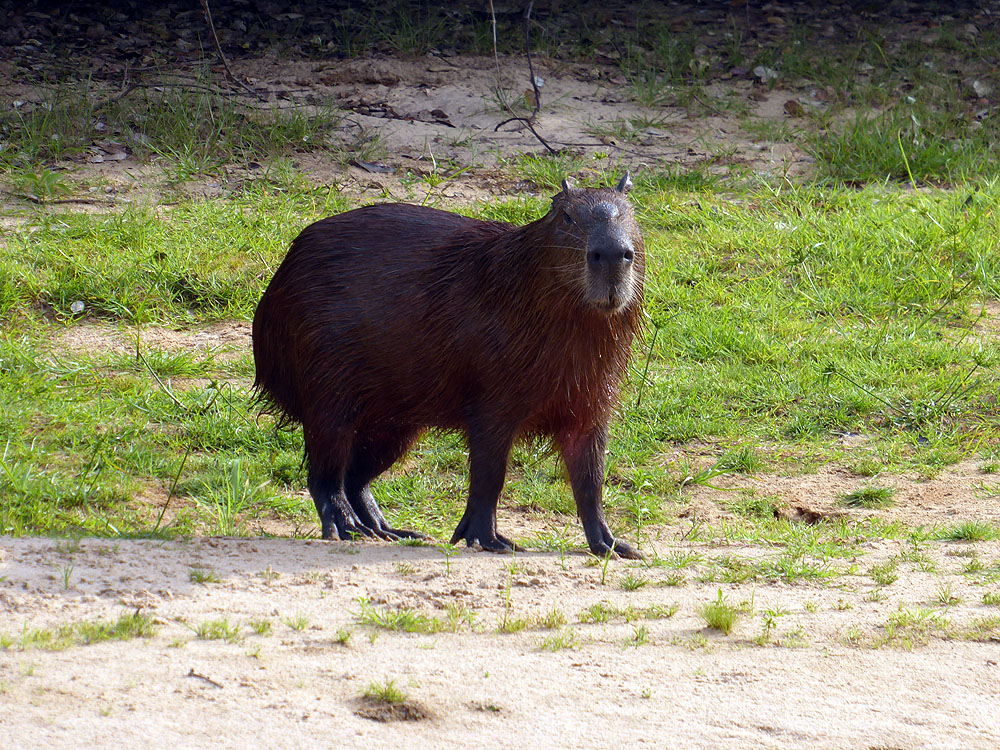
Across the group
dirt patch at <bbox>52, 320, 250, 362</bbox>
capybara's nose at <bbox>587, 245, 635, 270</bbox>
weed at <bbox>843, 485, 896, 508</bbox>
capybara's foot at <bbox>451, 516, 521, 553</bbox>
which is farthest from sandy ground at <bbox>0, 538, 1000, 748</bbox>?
dirt patch at <bbox>52, 320, 250, 362</bbox>

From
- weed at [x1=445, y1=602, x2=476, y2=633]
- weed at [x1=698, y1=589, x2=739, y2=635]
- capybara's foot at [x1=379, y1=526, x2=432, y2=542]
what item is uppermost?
weed at [x1=698, y1=589, x2=739, y2=635]

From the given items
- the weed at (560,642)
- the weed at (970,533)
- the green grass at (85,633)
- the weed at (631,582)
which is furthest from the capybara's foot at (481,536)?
the weed at (970,533)

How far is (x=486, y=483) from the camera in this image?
3.88m

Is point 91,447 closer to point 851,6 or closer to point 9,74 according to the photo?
point 9,74

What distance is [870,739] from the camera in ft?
8.15

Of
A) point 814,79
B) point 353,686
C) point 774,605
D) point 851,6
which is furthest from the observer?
point 851,6

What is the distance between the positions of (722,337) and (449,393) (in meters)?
2.25

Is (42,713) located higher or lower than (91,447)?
higher

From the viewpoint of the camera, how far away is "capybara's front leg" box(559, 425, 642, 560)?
12.9ft

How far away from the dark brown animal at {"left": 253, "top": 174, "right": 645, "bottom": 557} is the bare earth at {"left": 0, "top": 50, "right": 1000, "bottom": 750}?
0.42 meters

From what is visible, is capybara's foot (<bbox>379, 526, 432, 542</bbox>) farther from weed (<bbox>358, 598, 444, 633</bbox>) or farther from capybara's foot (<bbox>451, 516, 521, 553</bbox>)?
weed (<bbox>358, 598, 444, 633</bbox>)

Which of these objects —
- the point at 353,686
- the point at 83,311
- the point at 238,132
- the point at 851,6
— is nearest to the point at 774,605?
the point at 353,686

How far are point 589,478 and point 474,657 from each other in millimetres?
1273

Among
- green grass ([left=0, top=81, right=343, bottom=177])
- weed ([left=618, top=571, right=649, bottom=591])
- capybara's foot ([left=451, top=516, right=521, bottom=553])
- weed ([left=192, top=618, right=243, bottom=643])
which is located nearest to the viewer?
weed ([left=192, top=618, right=243, bottom=643])
